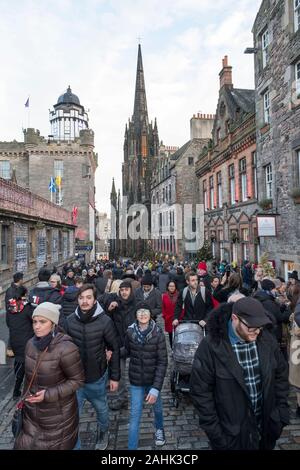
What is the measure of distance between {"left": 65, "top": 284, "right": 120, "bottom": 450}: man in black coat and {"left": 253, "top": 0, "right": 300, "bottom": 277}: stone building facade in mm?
10633

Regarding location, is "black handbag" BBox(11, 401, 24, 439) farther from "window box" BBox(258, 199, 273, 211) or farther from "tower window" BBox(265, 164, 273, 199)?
"tower window" BBox(265, 164, 273, 199)

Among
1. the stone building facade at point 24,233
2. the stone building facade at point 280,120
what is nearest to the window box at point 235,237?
the stone building facade at point 280,120

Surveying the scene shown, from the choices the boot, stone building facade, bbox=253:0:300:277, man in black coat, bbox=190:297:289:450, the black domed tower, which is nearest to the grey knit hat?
man in black coat, bbox=190:297:289:450

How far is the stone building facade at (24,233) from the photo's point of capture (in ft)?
38.1

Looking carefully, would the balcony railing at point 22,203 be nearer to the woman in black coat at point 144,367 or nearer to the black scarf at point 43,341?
the woman in black coat at point 144,367

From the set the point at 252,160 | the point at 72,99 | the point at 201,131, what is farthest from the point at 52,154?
the point at 252,160

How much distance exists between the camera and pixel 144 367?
12.9 ft

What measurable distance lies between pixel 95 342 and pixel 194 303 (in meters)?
2.61

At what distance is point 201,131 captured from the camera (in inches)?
1385

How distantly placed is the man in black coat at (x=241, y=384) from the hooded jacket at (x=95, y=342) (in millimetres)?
1589

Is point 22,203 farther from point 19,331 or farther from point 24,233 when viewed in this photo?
point 19,331

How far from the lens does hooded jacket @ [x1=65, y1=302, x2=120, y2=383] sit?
12.9ft

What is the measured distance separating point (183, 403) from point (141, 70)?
8591cm

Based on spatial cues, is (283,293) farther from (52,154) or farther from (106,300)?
(52,154)
